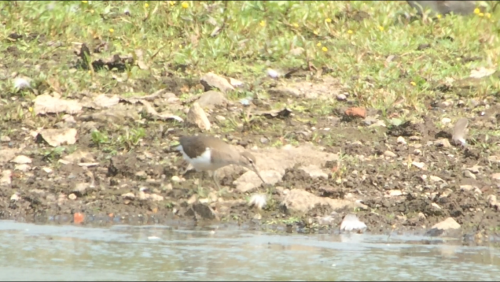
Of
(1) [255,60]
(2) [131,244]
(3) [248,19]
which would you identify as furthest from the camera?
(3) [248,19]

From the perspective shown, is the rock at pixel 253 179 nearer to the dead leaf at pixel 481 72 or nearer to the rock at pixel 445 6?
the dead leaf at pixel 481 72

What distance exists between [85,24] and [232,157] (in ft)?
11.5

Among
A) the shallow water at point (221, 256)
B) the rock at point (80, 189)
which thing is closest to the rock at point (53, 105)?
the rock at point (80, 189)

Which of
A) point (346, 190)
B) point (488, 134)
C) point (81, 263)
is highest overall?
point (488, 134)

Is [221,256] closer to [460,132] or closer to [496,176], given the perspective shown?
[496,176]

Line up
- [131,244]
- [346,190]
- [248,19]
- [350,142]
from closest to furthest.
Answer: [131,244], [346,190], [350,142], [248,19]

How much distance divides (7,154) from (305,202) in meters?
2.18

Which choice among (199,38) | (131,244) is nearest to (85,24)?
(199,38)

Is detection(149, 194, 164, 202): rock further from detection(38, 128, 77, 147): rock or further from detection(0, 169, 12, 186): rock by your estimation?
detection(38, 128, 77, 147): rock

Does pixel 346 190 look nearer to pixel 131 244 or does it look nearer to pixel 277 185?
pixel 277 185

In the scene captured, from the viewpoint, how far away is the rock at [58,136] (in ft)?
24.3

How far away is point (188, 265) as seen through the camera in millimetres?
5098

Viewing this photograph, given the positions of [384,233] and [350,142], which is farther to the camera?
[350,142]

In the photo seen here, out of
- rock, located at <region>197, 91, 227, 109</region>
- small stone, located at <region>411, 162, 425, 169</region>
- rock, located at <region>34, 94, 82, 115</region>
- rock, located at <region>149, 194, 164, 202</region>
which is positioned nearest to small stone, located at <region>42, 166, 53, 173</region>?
rock, located at <region>149, 194, 164, 202</region>
